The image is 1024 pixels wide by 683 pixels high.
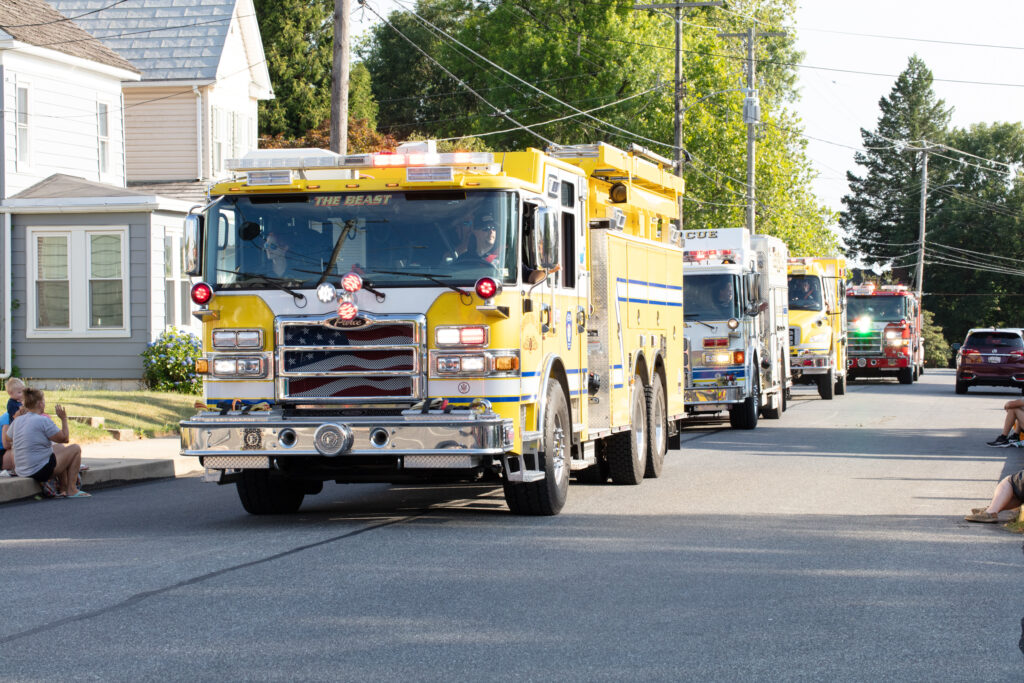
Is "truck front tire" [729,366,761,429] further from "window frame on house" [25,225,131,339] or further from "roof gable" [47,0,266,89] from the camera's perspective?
"roof gable" [47,0,266,89]

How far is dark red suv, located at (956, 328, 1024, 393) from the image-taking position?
37531mm

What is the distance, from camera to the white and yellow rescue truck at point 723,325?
22688 millimetres

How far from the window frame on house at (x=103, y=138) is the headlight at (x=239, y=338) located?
20.5 metres

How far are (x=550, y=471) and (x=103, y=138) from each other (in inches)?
852

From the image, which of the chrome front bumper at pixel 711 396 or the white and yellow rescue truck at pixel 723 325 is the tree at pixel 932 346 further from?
the chrome front bumper at pixel 711 396

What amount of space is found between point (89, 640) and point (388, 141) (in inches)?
2087

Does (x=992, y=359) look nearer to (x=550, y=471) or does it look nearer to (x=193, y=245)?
(x=550, y=471)

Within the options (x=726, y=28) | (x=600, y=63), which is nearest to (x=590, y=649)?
(x=600, y=63)

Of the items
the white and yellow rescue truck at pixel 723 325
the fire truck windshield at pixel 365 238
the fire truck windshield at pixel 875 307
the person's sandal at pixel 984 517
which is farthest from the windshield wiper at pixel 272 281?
the fire truck windshield at pixel 875 307

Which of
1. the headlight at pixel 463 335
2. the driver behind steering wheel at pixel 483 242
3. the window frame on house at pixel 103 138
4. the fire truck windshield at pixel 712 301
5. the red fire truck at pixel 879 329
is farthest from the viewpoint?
the red fire truck at pixel 879 329

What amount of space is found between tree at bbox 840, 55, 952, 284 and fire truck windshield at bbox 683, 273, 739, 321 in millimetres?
78036

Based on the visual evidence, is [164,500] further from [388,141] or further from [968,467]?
[388,141]

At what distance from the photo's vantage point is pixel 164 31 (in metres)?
35.8

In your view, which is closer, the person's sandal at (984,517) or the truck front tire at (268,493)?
the person's sandal at (984,517)
